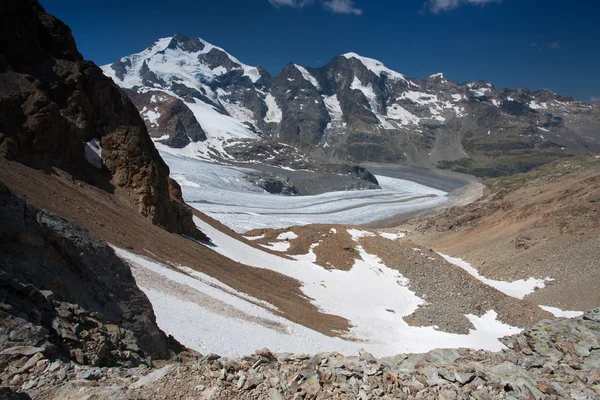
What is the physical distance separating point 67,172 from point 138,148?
651cm

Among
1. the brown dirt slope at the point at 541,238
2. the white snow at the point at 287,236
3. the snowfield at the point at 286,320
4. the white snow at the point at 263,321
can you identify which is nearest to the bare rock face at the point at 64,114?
the snowfield at the point at 286,320

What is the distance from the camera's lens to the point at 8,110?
21062 mm

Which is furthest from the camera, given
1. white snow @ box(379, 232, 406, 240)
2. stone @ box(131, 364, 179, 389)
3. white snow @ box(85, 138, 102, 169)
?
white snow @ box(379, 232, 406, 240)

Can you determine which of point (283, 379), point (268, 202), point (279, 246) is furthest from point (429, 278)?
point (268, 202)

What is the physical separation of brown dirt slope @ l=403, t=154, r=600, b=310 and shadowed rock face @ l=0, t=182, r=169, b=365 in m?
29.6

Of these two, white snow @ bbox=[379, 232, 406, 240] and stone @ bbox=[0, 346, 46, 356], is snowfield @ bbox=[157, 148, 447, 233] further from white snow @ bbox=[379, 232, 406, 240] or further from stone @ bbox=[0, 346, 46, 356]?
stone @ bbox=[0, 346, 46, 356]

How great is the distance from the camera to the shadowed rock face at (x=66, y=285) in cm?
734

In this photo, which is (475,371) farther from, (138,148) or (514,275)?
(514,275)

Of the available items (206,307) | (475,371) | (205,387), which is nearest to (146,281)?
(206,307)

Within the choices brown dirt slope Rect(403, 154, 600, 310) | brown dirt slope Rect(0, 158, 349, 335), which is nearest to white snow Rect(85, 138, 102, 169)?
brown dirt slope Rect(0, 158, 349, 335)

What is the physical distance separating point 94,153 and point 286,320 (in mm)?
17574

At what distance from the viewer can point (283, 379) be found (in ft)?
24.8

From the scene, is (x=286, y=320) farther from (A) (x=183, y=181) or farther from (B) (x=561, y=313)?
(A) (x=183, y=181)

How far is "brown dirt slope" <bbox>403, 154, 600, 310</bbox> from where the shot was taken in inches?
1259
